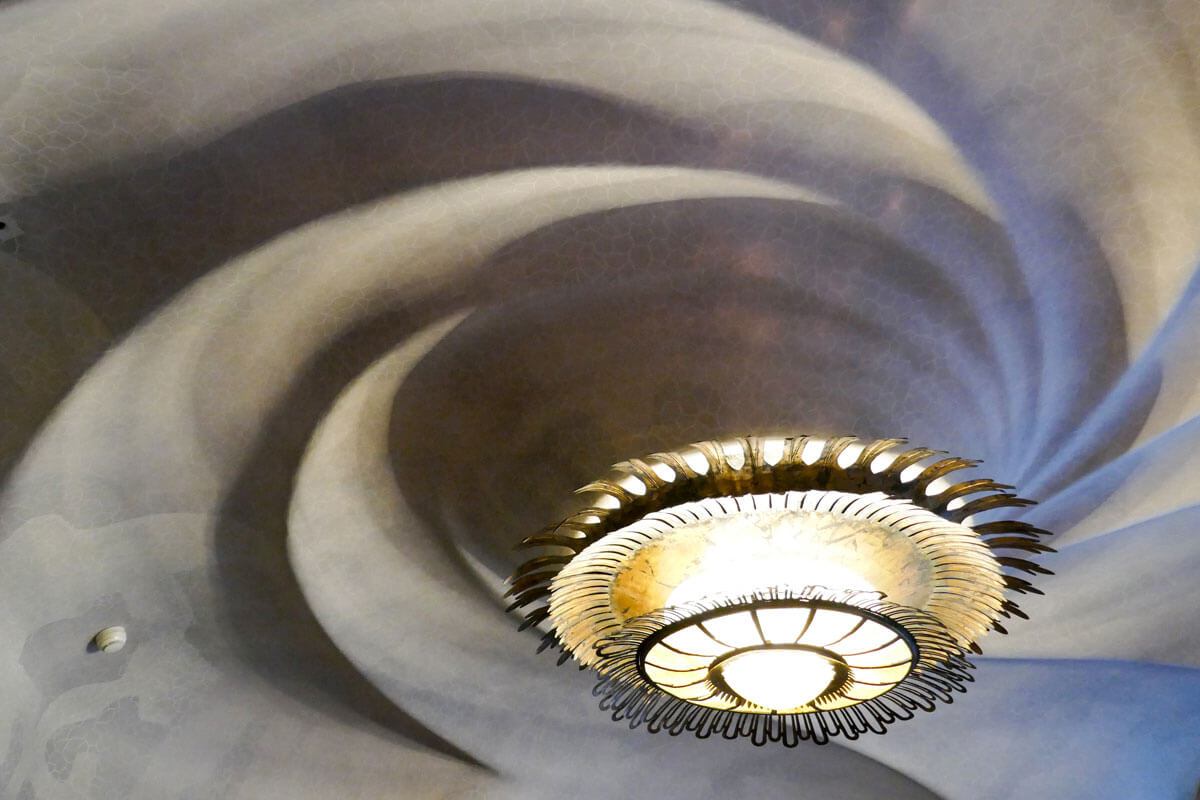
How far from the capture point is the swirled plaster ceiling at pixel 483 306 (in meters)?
3.70

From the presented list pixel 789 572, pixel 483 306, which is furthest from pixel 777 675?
pixel 483 306

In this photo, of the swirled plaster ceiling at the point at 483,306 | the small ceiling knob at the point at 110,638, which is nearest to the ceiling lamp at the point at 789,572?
the swirled plaster ceiling at the point at 483,306

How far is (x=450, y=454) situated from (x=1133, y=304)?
8.88 feet

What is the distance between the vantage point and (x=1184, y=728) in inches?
269

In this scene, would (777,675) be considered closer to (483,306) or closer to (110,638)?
(483,306)

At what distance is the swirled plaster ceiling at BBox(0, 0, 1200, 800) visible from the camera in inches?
146

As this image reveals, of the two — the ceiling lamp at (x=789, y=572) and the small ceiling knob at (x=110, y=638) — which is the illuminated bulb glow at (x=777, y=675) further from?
the small ceiling knob at (x=110, y=638)

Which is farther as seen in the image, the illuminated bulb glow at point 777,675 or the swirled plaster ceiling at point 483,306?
the illuminated bulb glow at point 777,675

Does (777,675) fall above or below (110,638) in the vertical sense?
below

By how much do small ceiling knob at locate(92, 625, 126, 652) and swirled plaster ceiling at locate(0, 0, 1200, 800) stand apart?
3.3 inches

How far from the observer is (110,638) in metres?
5.46

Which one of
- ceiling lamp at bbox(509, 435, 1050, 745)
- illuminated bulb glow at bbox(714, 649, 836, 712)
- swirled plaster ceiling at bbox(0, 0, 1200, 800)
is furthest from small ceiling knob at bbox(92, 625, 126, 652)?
illuminated bulb glow at bbox(714, 649, 836, 712)

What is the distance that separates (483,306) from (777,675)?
1703 mm

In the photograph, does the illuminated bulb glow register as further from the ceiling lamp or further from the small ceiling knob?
the small ceiling knob
